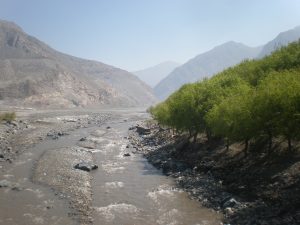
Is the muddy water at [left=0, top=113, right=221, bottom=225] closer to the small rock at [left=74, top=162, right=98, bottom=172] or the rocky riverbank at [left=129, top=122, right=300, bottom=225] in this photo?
Answer: the small rock at [left=74, top=162, right=98, bottom=172]

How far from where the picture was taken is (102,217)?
111ft

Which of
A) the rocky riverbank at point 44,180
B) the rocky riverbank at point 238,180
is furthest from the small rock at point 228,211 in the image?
the rocky riverbank at point 44,180

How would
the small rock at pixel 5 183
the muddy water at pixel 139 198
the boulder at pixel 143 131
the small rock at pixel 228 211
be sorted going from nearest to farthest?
the small rock at pixel 228 211, the muddy water at pixel 139 198, the small rock at pixel 5 183, the boulder at pixel 143 131

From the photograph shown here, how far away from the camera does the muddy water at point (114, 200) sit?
3331 cm

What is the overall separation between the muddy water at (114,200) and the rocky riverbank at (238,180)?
1845mm

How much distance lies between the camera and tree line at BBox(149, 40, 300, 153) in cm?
3825

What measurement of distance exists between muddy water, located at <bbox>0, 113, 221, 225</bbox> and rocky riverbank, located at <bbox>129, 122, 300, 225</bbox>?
6.05 ft

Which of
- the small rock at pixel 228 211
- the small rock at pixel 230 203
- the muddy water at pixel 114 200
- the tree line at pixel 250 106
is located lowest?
the muddy water at pixel 114 200

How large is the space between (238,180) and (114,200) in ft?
44.7

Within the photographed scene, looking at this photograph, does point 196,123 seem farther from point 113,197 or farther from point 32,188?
point 32,188

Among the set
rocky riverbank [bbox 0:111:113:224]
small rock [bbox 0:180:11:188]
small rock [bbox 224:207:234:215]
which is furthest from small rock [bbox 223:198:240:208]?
small rock [bbox 0:180:11:188]

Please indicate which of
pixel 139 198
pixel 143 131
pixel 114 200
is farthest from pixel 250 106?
pixel 143 131

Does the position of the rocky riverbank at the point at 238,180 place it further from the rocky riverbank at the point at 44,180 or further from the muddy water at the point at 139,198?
the rocky riverbank at the point at 44,180

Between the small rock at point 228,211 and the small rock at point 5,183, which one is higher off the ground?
the small rock at point 228,211
